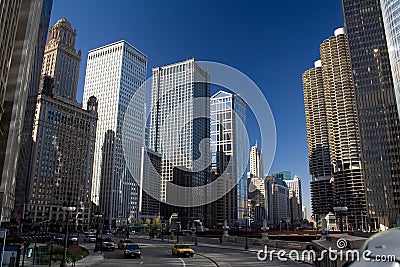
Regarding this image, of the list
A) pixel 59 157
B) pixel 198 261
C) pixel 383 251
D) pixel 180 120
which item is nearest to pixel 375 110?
pixel 180 120

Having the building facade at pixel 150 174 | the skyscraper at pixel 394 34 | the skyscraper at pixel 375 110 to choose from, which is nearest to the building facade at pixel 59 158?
the building facade at pixel 150 174

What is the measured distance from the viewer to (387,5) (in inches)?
3314

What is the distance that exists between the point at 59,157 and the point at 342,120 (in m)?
144

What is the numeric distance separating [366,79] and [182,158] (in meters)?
95.1

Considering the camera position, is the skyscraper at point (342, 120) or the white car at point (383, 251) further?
the skyscraper at point (342, 120)

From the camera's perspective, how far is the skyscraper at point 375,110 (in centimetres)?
11919

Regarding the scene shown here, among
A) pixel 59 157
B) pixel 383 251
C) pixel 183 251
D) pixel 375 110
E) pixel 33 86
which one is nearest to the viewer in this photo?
pixel 383 251

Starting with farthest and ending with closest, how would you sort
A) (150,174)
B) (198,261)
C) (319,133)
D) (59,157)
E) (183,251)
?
(319,133)
(150,174)
(59,157)
(183,251)
(198,261)

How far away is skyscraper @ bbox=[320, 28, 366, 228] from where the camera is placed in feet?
529

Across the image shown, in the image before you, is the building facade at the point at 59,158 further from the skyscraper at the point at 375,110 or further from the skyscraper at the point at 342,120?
the skyscraper at the point at 342,120

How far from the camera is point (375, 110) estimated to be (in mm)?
125812

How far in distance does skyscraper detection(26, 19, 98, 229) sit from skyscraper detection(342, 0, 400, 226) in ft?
396

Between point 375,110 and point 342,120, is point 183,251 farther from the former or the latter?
point 342,120

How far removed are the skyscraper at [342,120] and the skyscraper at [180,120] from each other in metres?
67.6
